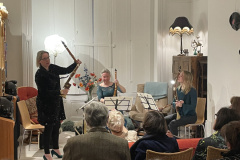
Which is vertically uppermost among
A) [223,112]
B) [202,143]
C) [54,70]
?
[54,70]

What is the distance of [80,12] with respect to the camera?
7672 millimetres

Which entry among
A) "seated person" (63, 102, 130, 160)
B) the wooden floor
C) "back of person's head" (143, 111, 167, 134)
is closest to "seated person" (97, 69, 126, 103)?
the wooden floor

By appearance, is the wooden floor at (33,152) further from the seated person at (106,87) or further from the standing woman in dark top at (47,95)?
the seated person at (106,87)

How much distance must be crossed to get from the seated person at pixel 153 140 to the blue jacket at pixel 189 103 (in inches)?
106

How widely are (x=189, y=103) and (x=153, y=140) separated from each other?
2.85 m

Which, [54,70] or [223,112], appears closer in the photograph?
[223,112]

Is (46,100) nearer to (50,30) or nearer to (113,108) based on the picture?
(113,108)

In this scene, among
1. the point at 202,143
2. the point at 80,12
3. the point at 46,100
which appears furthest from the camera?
the point at 80,12

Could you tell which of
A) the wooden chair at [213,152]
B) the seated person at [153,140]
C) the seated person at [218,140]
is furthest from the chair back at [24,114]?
the wooden chair at [213,152]

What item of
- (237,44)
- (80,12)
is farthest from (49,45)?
(237,44)

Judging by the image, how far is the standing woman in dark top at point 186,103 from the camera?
5.69 meters

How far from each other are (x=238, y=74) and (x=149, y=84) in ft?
7.50

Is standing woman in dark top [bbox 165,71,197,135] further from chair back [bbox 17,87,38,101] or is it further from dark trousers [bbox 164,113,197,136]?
chair back [bbox 17,87,38,101]

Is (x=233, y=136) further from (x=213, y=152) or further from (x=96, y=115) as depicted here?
(x=96, y=115)
